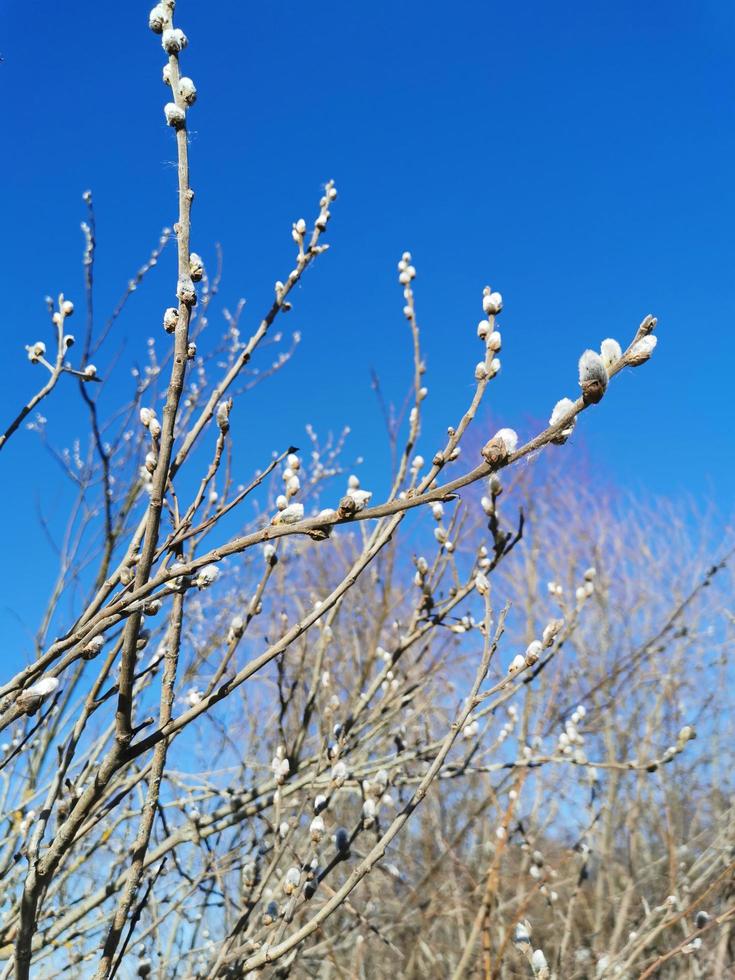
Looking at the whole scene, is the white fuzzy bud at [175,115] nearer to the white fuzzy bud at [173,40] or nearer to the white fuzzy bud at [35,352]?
the white fuzzy bud at [173,40]

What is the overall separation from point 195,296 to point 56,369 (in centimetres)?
79

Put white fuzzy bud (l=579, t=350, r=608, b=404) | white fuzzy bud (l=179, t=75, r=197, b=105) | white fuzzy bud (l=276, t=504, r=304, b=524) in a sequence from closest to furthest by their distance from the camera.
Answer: white fuzzy bud (l=579, t=350, r=608, b=404) < white fuzzy bud (l=276, t=504, r=304, b=524) < white fuzzy bud (l=179, t=75, r=197, b=105)

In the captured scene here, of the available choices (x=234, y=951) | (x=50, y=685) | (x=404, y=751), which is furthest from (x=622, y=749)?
(x=50, y=685)

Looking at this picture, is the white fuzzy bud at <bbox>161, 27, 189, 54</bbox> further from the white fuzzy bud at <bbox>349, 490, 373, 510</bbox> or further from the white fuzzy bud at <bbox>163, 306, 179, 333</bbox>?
the white fuzzy bud at <bbox>349, 490, 373, 510</bbox>

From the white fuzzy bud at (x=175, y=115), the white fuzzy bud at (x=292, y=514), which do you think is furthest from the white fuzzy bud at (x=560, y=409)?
the white fuzzy bud at (x=175, y=115)

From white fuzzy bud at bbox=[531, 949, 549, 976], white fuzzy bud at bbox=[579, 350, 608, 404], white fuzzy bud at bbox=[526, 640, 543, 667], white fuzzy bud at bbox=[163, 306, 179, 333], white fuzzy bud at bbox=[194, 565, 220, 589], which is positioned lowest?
white fuzzy bud at bbox=[531, 949, 549, 976]

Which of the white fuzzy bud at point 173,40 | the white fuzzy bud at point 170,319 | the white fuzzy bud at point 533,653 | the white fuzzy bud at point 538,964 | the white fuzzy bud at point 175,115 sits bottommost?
the white fuzzy bud at point 538,964

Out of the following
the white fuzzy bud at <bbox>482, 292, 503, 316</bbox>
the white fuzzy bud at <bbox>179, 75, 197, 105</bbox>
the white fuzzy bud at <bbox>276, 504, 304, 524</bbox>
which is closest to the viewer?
the white fuzzy bud at <bbox>276, 504, 304, 524</bbox>

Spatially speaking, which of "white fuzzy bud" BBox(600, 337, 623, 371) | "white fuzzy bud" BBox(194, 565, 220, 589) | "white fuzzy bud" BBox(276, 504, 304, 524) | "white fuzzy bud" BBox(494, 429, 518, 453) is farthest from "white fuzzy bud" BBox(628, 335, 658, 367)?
"white fuzzy bud" BBox(194, 565, 220, 589)

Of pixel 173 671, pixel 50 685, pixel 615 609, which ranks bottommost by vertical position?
pixel 50 685

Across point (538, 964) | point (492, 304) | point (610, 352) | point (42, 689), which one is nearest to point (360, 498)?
point (610, 352)

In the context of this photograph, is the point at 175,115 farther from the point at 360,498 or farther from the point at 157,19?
the point at 360,498

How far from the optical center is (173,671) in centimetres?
126

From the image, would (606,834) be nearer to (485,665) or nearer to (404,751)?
(404,751)
